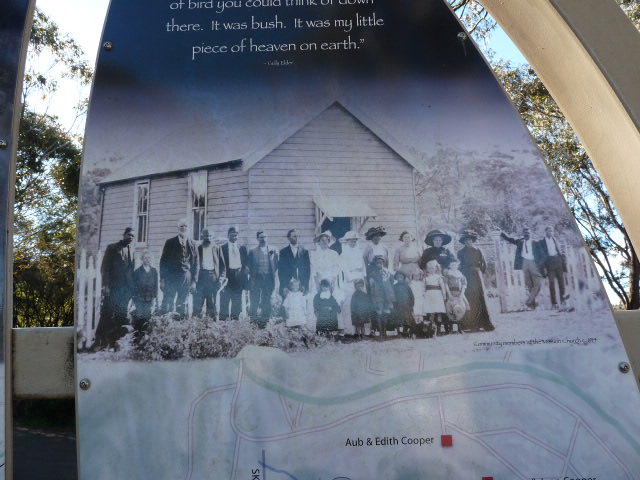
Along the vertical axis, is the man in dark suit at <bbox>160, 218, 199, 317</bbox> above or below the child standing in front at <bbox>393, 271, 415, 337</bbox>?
above

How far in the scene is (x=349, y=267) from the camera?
2910 millimetres

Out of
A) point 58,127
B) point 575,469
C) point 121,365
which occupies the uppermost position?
point 58,127

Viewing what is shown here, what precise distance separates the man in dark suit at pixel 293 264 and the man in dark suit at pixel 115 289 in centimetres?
72

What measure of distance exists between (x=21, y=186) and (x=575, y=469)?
19.4 meters

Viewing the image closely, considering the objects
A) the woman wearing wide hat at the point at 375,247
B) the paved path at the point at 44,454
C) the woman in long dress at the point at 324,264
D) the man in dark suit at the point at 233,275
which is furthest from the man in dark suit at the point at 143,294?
the paved path at the point at 44,454

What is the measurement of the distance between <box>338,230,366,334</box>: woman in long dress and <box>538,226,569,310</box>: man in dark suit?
2.87 ft

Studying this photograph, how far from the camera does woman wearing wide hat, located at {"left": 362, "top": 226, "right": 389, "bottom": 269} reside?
291 centimetres

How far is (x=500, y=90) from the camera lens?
3.06 meters

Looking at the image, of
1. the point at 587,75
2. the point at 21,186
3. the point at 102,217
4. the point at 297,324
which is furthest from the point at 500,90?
the point at 21,186

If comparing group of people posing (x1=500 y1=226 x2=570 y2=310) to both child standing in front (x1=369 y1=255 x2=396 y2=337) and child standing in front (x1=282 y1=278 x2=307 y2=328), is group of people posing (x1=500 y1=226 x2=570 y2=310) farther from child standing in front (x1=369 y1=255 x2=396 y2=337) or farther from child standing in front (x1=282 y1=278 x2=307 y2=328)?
child standing in front (x1=282 y1=278 x2=307 y2=328)

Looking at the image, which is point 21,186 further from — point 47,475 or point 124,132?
point 124,132

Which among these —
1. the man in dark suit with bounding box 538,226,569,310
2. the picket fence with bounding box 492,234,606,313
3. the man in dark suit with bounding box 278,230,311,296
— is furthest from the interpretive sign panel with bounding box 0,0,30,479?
the man in dark suit with bounding box 538,226,569,310

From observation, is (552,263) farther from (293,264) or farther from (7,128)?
(7,128)

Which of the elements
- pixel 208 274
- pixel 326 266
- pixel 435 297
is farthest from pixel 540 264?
pixel 208 274
